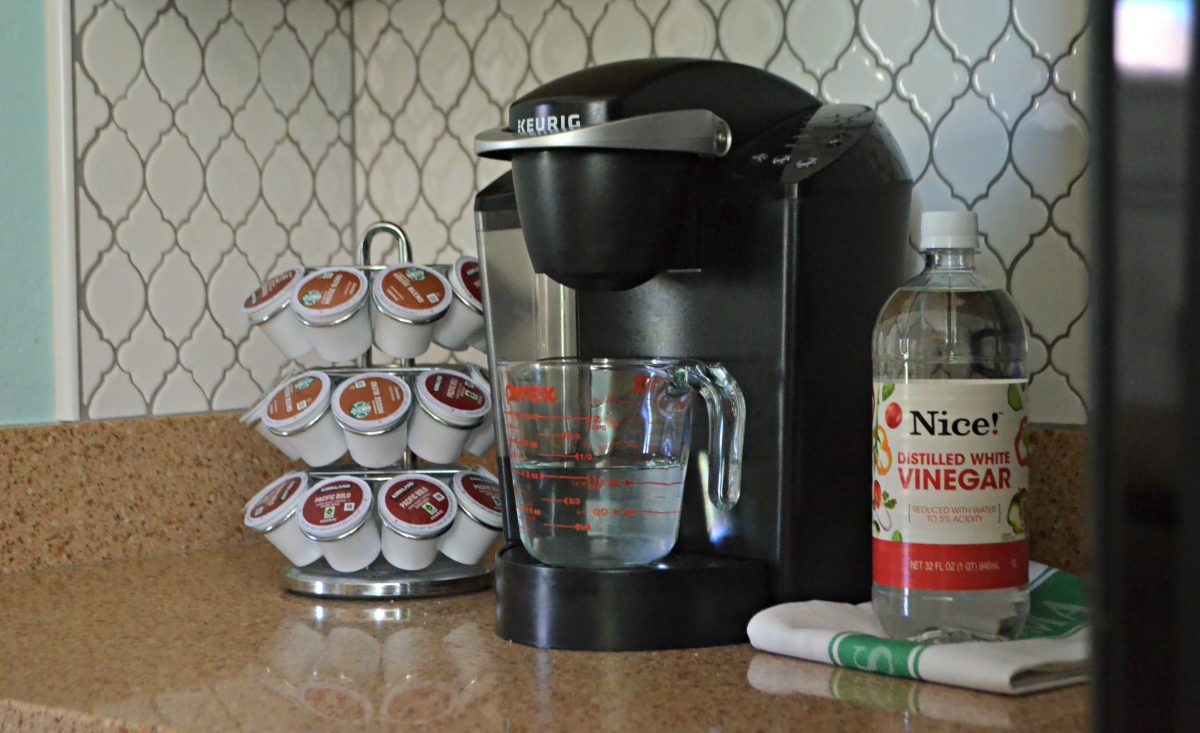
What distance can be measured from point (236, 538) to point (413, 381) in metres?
0.34

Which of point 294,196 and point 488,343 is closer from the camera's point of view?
point 488,343

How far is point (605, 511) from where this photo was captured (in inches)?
30.1

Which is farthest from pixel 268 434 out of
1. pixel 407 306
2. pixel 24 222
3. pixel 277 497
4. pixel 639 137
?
pixel 639 137

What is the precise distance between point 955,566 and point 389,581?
0.44 m

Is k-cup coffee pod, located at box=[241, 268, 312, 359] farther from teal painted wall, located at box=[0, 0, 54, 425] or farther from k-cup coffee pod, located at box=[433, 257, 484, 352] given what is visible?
teal painted wall, located at box=[0, 0, 54, 425]

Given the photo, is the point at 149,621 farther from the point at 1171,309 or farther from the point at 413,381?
the point at 1171,309

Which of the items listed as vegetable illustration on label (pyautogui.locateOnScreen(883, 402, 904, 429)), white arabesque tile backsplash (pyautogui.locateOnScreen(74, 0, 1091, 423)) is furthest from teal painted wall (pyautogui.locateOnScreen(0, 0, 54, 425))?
vegetable illustration on label (pyautogui.locateOnScreen(883, 402, 904, 429))

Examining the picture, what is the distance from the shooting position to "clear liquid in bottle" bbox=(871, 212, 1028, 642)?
0.70 meters

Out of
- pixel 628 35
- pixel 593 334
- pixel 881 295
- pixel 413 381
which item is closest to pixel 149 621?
pixel 413 381

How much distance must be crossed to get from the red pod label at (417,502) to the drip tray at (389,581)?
0.17ft

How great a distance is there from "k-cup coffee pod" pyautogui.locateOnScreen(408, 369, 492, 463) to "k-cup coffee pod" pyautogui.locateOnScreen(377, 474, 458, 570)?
3 centimetres

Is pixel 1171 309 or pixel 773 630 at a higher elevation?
pixel 1171 309

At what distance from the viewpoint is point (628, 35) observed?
3.84 feet

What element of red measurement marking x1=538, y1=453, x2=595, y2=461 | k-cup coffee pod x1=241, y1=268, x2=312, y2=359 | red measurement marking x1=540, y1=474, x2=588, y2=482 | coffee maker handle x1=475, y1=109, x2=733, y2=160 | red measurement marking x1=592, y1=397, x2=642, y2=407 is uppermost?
coffee maker handle x1=475, y1=109, x2=733, y2=160
